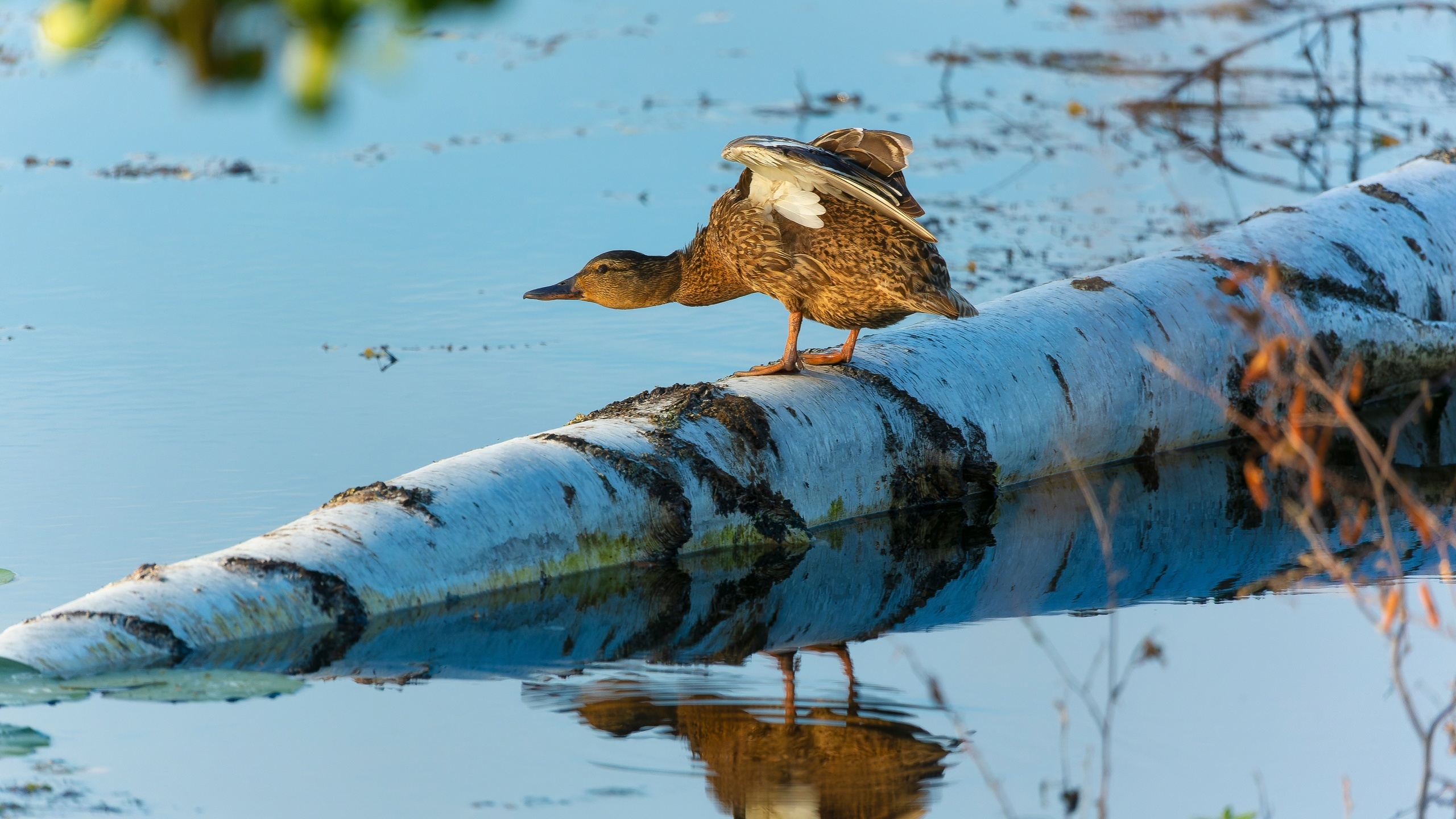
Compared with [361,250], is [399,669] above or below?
A: below

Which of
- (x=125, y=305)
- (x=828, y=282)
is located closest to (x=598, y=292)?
(x=828, y=282)

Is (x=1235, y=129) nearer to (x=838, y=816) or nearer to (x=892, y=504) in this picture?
(x=892, y=504)

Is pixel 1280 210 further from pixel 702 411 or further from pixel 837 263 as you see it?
pixel 702 411

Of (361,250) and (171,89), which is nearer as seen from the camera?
(361,250)

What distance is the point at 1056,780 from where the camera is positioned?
3.42 meters

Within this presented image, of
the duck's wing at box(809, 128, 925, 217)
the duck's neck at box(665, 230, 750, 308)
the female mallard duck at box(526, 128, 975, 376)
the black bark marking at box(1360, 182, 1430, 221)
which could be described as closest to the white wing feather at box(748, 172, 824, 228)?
the female mallard duck at box(526, 128, 975, 376)

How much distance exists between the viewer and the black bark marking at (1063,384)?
5746 millimetres

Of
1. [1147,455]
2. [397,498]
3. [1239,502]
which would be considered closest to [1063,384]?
[1147,455]

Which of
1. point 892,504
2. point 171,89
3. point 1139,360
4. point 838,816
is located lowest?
point 838,816

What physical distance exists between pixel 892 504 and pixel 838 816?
225 cm

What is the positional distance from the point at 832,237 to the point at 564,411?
1.47 m

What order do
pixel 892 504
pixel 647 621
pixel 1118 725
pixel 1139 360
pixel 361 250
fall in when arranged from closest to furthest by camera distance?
pixel 1118 725 → pixel 647 621 → pixel 892 504 → pixel 1139 360 → pixel 361 250

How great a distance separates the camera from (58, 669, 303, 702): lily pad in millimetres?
3604

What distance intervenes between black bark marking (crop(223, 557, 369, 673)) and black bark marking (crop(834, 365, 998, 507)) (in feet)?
6.56
